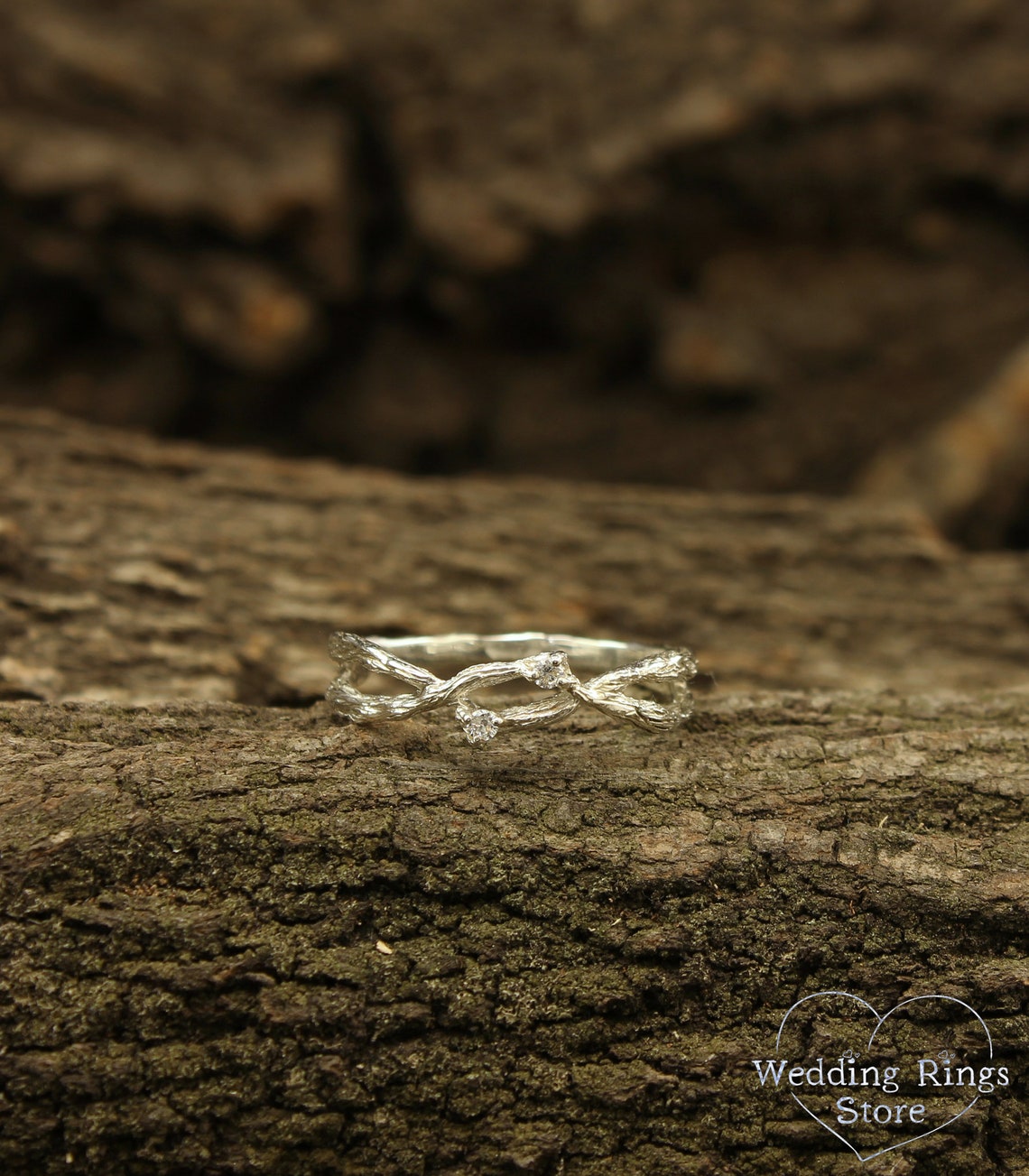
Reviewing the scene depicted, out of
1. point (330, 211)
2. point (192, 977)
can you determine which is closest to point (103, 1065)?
point (192, 977)

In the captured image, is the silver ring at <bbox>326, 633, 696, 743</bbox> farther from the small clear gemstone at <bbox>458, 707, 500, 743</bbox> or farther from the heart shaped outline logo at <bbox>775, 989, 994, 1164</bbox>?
the heart shaped outline logo at <bbox>775, 989, 994, 1164</bbox>

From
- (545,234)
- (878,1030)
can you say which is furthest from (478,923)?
(545,234)

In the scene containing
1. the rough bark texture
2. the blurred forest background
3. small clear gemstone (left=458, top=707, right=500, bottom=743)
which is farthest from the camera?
the blurred forest background

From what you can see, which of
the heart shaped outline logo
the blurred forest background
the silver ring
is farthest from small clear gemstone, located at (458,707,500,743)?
the blurred forest background

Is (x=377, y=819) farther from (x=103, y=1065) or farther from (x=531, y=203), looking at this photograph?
(x=531, y=203)

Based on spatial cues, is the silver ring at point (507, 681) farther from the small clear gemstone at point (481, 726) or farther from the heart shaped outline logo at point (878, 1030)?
the heart shaped outline logo at point (878, 1030)

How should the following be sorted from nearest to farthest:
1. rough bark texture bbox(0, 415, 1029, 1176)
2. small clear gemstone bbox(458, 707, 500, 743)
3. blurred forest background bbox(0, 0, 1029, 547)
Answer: rough bark texture bbox(0, 415, 1029, 1176)
small clear gemstone bbox(458, 707, 500, 743)
blurred forest background bbox(0, 0, 1029, 547)
